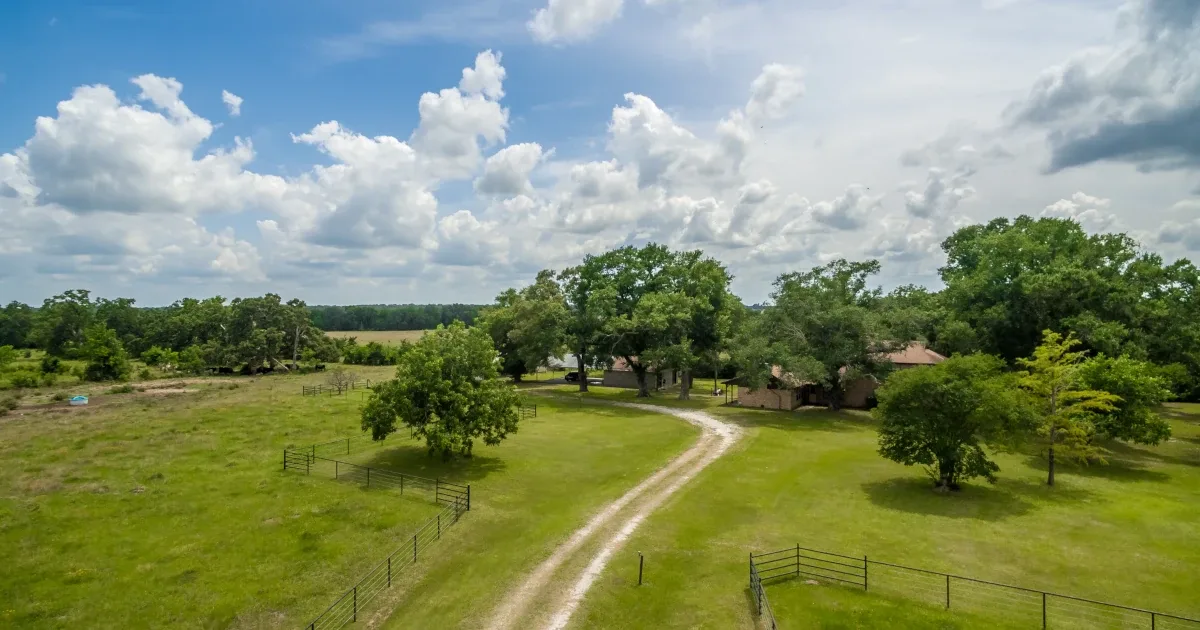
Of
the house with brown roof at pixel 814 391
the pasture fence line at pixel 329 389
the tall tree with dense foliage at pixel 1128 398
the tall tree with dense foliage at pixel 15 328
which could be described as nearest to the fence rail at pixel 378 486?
the pasture fence line at pixel 329 389

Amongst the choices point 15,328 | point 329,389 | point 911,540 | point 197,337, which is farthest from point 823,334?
point 15,328

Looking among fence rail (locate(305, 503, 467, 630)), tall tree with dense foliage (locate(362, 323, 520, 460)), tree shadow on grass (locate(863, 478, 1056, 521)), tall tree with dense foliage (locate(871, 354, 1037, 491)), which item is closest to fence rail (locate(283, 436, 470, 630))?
fence rail (locate(305, 503, 467, 630))

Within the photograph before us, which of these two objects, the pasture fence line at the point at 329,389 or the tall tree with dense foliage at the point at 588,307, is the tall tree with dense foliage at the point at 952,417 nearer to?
the tall tree with dense foliage at the point at 588,307

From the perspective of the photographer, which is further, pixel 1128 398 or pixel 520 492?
pixel 1128 398

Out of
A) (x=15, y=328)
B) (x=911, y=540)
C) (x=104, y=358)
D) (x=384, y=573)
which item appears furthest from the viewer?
(x=15, y=328)

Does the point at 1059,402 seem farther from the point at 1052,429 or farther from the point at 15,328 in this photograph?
the point at 15,328

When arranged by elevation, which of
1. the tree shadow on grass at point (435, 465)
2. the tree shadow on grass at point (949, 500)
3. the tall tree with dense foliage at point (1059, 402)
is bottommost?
the tree shadow on grass at point (435, 465)

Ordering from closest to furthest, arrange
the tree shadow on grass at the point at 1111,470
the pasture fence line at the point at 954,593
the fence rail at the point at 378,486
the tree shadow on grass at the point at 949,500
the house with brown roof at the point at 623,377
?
1. the pasture fence line at the point at 954,593
2. the fence rail at the point at 378,486
3. the tree shadow on grass at the point at 949,500
4. the tree shadow on grass at the point at 1111,470
5. the house with brown roof at the point at 623,377
